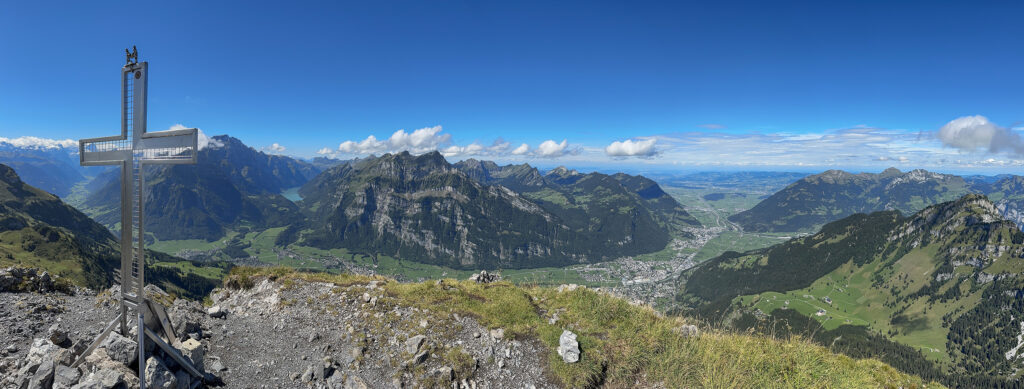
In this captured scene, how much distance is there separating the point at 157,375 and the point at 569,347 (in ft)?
35.9

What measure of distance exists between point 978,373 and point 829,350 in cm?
25304

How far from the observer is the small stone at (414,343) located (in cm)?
1223

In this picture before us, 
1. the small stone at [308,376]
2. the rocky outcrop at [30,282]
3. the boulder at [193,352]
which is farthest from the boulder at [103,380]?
the rocky outcrop at [30,282]

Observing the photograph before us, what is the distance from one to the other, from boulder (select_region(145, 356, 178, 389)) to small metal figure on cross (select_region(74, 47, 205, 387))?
0.73 ft

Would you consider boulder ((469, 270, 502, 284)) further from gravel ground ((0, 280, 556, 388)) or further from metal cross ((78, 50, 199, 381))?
metal cross ((78, 50, 199, 381))

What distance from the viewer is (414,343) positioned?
40.5 feet

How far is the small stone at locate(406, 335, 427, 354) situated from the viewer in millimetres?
12227

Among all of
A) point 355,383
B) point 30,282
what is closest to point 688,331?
point 355,383

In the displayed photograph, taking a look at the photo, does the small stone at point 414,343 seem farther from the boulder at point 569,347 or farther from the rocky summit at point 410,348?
the boulder at point 569,347

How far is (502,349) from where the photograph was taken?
12211mm

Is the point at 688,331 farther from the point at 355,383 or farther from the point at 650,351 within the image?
the point at 355,383

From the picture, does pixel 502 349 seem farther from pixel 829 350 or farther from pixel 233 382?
pixel 829 350

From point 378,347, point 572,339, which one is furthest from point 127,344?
point 572,339

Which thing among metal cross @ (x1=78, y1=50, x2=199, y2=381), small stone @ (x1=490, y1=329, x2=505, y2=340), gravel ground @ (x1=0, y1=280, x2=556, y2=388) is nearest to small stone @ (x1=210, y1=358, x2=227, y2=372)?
gravel ground @ (x1=0, y1=280, x2=556, y2=388)
